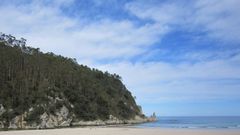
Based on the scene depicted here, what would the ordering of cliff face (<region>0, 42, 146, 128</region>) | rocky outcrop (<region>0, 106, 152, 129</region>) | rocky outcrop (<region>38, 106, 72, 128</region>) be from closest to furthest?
rocky outcrop (<region>0, 106, 152, 129</region>) → cliff face (<region>0, 42, 146, 128</region>) → rocky outcrop (<region>38, 106, 72, 128</region>)

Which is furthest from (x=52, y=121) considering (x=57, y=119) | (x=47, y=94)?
(x=47, y=94)

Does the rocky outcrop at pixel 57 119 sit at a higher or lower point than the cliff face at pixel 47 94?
lower

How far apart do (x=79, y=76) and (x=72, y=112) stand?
65.5ft

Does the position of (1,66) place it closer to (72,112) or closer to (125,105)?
(72,112)

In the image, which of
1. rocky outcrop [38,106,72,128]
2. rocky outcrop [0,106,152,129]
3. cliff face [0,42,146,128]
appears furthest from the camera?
rocky outcrop [38,106,72,128]

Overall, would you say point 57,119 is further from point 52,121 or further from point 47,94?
point 47,94

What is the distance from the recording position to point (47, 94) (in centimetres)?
9162

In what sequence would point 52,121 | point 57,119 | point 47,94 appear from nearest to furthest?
point 52,121 → point 57,119 → point 47,94

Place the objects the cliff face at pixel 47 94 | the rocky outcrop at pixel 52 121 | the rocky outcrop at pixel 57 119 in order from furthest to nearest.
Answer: the rocky outcrop at pixel 57 119
the cliff face at pixel 47 94
the rocky outcrop at pixel 52 121

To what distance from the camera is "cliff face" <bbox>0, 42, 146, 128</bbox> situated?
81938mm

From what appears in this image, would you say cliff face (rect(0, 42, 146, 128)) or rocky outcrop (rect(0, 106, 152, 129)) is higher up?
cliff face (rect(0, 42, 146, 128))

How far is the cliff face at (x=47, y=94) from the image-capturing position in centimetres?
8194

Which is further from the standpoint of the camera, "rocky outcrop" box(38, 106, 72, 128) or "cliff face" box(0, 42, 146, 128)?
"rocky outcrop" box(38, 106, 72, 128)

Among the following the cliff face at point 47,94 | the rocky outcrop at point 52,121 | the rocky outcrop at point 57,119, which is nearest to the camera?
the rocky outcrop at point 52,121
